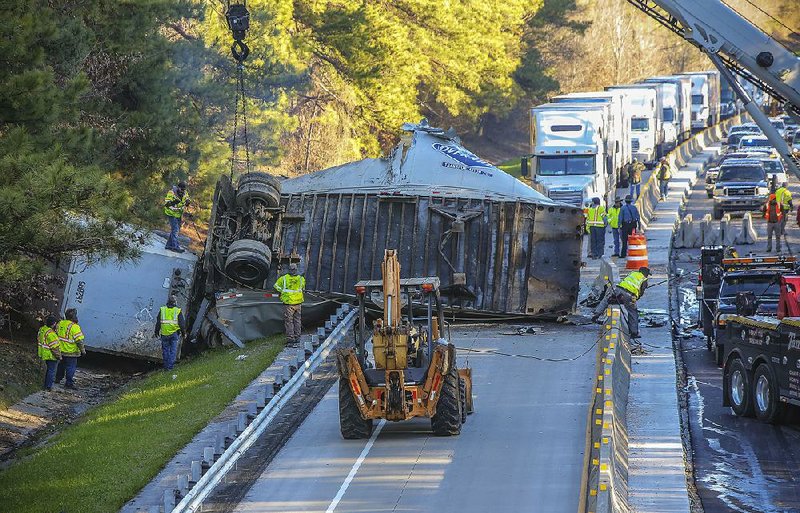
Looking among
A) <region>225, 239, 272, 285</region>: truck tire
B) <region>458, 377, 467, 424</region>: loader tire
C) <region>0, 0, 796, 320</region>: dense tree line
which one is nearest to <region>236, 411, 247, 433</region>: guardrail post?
<region>0, 0, 796, 320</region>: dense tree line

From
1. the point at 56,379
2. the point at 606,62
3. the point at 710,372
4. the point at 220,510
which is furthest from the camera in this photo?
the point at 606,62

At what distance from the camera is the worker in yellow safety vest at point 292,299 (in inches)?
1052

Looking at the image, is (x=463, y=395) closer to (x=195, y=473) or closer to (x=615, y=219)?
(x=195, y=473)

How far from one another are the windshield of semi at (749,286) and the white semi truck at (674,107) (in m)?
41.8

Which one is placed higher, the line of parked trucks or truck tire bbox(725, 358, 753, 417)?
the line of parked trucks

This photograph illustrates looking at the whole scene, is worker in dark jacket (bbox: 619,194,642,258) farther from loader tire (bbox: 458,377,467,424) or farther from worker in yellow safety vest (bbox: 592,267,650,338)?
loader tire (bbox: 458,377,467,424)

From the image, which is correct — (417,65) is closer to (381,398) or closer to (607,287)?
(607,287)

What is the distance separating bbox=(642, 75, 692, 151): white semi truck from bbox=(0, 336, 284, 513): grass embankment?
43.8 metres

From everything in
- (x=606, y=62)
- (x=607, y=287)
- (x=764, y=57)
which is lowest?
(x=607, y=287)

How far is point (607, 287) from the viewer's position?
2892cm

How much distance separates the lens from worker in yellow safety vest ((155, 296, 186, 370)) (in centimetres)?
2684

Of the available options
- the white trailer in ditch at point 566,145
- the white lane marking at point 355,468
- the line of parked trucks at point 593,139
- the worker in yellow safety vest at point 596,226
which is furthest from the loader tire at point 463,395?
the white trailer in ditch at point 566,145

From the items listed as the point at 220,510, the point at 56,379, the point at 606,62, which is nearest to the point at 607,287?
the point at 56,379

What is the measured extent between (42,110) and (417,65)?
126ft
